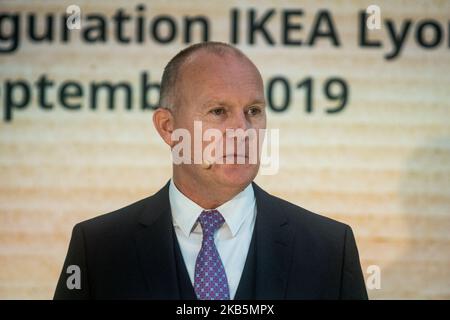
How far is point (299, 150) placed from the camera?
2.18 m

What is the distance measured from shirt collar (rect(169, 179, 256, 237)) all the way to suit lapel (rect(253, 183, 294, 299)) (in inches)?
1.7

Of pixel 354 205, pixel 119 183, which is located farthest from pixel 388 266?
pixel 119 183

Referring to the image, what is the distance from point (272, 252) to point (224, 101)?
394mm

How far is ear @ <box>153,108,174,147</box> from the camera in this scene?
1932mm

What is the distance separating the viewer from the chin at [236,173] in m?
1.84

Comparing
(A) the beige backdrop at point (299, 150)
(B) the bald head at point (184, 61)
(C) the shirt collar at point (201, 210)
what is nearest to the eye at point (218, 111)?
(B) the bald head at point (184, 61)

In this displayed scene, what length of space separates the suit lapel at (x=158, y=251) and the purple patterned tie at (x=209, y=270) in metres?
0.06

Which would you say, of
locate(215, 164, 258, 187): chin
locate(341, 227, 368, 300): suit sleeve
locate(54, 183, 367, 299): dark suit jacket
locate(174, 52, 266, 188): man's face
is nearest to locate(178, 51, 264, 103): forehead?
locate(174, 52, 266, 188): man's face

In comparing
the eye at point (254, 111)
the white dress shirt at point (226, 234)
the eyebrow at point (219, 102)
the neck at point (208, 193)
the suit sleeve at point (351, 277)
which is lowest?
the suit sleeve at point (351, 277)

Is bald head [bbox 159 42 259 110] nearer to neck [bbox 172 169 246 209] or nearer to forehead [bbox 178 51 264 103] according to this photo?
forehead [bbox 178 51 264 103]

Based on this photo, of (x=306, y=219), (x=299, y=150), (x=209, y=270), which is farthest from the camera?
(x=299, y=150)

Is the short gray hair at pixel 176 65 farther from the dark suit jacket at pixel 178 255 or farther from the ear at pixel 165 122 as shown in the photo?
the dark suit jacket at pixel 178 255

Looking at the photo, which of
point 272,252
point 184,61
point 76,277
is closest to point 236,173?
point 272,252

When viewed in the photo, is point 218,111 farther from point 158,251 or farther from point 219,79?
point 158,251
